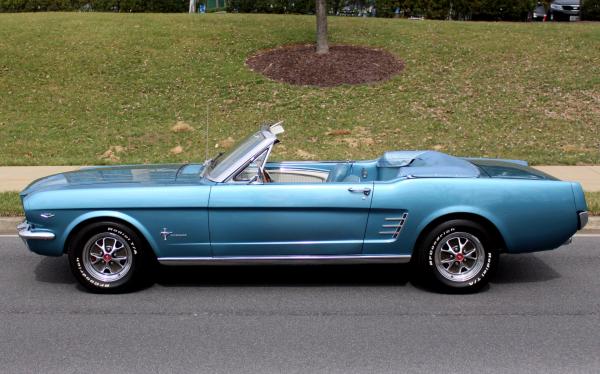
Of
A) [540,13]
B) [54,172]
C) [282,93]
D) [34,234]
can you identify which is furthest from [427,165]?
[540,13]

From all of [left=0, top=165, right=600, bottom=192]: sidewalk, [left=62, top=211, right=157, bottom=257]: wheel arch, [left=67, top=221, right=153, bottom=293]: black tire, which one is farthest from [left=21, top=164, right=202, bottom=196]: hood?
[left=0, top=165, right=600, bottom=192]: sidewalk

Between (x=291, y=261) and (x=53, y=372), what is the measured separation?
7.10 ft

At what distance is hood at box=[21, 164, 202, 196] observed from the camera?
6.46 meters

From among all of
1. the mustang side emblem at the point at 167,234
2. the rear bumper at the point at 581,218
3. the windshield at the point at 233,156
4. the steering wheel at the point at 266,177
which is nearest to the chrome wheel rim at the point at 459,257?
the rear bumper at the point at 581,218

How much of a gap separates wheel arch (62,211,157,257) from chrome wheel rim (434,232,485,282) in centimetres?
245

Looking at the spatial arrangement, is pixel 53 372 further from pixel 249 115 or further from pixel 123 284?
pixel 249 115

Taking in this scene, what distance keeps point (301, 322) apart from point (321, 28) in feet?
41.6

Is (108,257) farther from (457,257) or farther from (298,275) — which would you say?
(457,257)

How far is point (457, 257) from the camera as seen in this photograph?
622 centimetres

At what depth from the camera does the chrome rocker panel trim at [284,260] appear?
6148mm

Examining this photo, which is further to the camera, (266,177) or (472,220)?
(266,177)

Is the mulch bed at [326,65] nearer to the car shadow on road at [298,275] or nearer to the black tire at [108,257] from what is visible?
the car shadow on road at [298,275]

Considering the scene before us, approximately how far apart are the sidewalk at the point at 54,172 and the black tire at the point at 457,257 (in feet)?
15.7

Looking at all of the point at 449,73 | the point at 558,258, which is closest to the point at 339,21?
the point at 449,73
